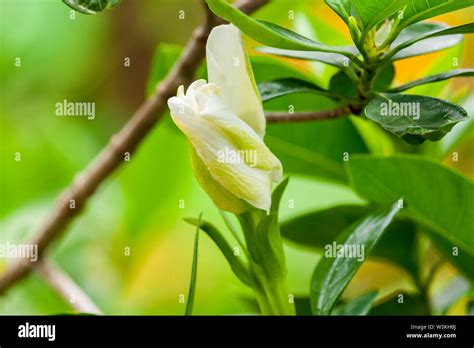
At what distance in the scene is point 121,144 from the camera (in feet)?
2.23

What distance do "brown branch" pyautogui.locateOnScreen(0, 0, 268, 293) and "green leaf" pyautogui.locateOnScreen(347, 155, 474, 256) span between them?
0.15m

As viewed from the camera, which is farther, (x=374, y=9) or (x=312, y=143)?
(x=312, y=143)

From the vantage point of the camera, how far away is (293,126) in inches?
27.1

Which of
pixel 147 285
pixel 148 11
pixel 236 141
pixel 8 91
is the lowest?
pixel 147 285

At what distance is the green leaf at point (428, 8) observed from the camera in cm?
42

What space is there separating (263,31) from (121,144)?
30 cm

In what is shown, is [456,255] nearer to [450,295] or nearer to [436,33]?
[450,295]

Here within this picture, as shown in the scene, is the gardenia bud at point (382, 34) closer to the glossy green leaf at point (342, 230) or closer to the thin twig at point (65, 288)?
the glossy green leaf at point (342, 230)

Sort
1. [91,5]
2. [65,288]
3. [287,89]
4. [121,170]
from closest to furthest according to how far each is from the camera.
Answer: [91,5], [287,89], [65,288], [121,170]

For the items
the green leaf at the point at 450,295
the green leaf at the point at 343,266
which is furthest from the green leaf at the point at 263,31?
the green leaf at the point at 450,295

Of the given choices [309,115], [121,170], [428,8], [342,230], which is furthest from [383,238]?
[121,170]
